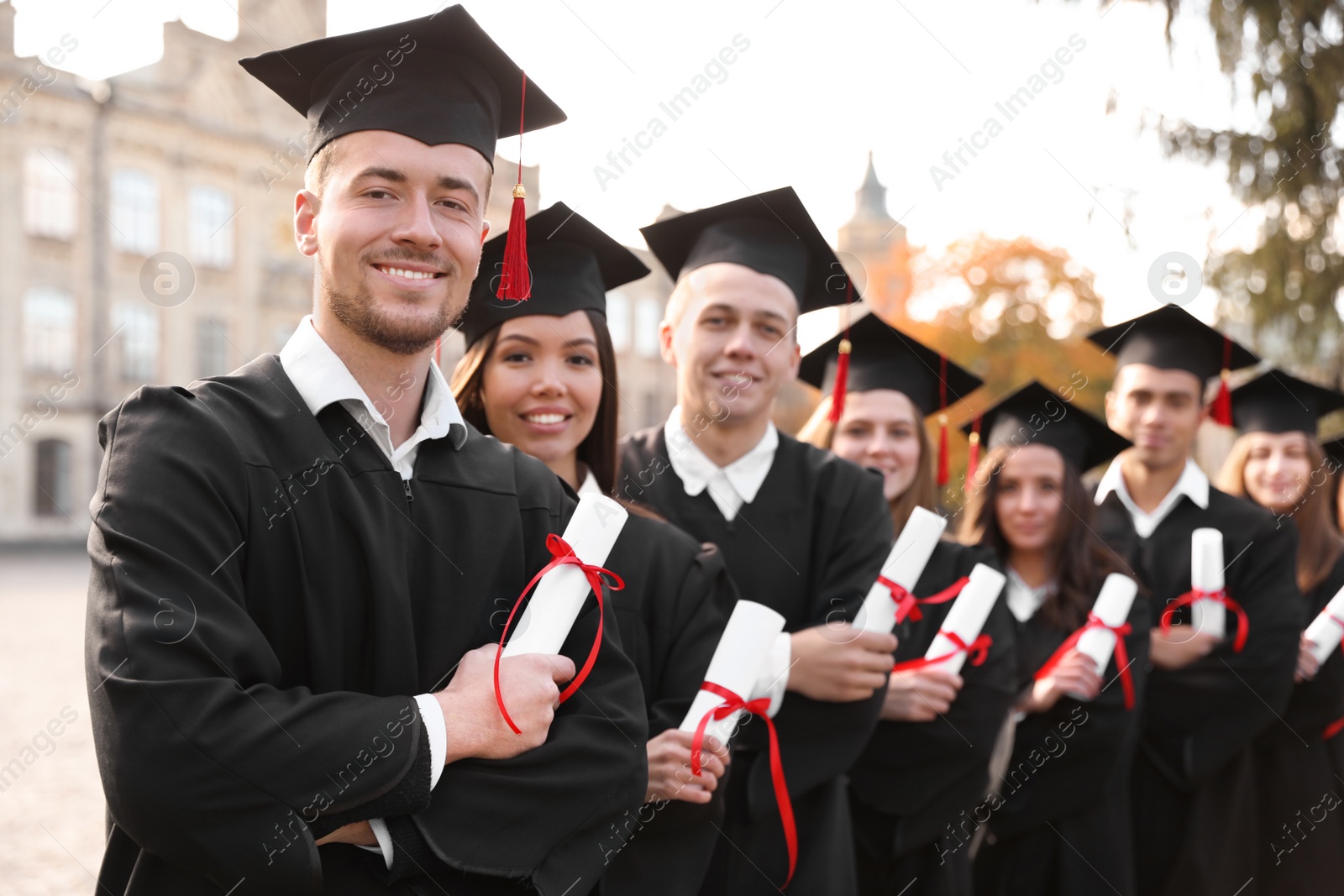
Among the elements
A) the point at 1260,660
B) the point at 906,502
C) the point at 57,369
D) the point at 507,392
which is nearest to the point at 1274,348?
the point at 1260,660

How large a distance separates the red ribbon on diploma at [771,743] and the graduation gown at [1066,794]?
1.20m

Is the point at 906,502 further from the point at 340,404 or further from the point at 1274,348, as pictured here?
the point at 1274,348

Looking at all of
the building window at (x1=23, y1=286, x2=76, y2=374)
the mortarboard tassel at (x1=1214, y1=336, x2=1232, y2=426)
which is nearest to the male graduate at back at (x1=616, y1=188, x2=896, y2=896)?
the mortarboard tassel at (x1=1214, y1=336, x2=1232, y2=426)

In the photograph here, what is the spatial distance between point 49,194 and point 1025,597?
84.8 feet

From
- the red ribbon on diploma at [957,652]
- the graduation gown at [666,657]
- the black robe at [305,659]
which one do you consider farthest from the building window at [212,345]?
the black robe at [305,659]

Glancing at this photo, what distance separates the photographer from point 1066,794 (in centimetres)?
381

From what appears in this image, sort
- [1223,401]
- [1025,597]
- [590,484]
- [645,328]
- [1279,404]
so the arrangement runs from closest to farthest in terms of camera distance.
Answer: [590,484]
[1025,597]
[1223,401]
[1279,404]
[645,328]

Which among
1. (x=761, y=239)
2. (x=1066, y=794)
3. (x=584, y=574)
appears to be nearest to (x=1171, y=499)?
(x=1066, y=794)

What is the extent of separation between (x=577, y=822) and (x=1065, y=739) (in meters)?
2.49

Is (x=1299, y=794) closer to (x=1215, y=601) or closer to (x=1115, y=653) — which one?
(x=1215, y=601)

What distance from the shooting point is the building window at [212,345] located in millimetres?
26484

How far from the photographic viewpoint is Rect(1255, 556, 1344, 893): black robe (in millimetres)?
4641

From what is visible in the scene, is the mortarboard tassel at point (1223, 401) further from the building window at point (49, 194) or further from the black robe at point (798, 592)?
the building window at point (49, 194)

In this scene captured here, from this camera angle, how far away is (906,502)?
4.07m
